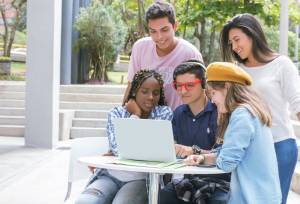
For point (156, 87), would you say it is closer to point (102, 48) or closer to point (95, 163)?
point (95, 163)

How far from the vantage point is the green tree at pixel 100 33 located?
1620 centimetres

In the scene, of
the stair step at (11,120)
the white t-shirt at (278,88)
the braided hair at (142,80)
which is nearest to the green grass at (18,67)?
the stair step at (11,120)

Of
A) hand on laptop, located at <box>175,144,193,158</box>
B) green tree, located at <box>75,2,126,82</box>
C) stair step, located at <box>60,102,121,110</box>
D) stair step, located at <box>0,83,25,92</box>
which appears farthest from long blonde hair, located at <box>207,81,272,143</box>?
green tree, located at <box>75,2,126,82</box>

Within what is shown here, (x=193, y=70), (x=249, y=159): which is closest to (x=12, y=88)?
(x=193, y=70)

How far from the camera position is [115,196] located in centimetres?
339

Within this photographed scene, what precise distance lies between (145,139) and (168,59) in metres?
1.11

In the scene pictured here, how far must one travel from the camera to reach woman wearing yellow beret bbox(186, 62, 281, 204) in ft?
9.20

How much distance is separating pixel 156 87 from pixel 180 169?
95 centimetres

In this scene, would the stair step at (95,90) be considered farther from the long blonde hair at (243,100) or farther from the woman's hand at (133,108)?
the long blonde hair at (243,100)

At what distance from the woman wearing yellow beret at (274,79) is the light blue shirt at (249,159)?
1.13 feet

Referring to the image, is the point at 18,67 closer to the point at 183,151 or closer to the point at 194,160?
the point at 183,151

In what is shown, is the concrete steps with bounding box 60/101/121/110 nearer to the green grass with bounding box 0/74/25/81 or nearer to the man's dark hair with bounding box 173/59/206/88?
the green grass with bounding box 0/74/25/81

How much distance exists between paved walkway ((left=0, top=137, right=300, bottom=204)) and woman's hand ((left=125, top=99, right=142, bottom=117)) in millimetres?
1413

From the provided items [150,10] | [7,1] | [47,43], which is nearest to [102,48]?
[47,43]
